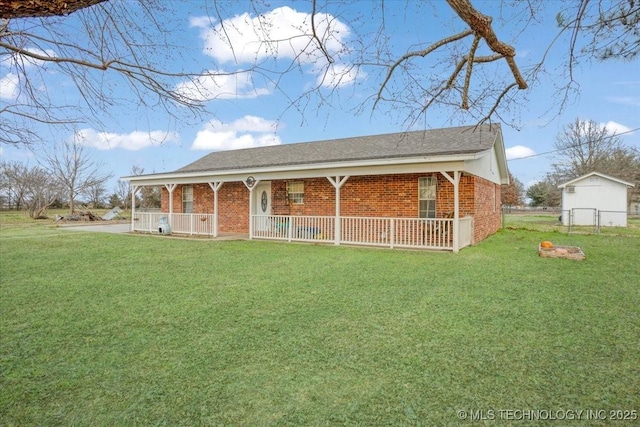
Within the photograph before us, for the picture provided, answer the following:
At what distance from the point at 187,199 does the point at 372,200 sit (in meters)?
9.84

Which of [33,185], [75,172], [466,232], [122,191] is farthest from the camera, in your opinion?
[122,191]

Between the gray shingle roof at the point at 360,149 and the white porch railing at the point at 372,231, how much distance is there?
2158 millimetres

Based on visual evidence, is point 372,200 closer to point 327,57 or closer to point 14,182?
point 327,57

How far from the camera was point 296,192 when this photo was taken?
1474 cm

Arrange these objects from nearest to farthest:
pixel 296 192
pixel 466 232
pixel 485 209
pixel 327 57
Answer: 1. pixel 327 57
2. pixel 466 232
3. pixel 485 209
4. pixel 296 192

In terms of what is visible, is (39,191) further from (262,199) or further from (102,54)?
(102,54)

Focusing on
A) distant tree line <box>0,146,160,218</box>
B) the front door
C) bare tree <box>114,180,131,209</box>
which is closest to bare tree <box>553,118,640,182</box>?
the front door

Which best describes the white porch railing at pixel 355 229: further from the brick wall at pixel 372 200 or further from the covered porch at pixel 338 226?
the brick wall at pixel 372 200

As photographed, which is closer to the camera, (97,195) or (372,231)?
(372,231)

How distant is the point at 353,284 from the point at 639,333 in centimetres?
375

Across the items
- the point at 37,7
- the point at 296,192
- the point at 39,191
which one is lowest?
the point at 296,192

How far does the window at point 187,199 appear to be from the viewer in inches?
697

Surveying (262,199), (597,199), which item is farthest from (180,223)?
(597,199)

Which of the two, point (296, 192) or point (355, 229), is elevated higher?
point (296, 192)
